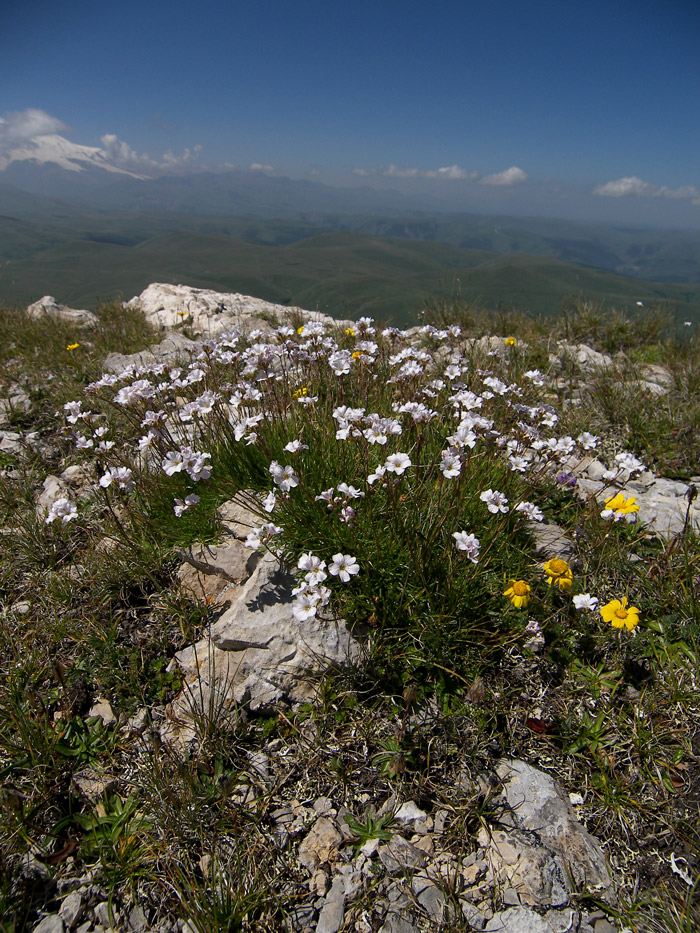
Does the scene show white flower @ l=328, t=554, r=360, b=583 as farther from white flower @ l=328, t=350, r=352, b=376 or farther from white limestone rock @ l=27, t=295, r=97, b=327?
white limestone rock @ l=27, t=295, r=97, b=327

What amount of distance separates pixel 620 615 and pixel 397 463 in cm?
173

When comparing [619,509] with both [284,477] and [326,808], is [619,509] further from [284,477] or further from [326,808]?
[326,808]

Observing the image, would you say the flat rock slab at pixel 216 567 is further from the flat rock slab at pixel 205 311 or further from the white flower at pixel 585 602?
the flat rock slab at pixel 205 311

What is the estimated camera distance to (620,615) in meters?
2.88

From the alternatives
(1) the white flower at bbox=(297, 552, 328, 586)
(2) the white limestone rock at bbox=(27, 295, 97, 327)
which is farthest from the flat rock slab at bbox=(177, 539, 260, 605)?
(2) the white limestone rock at bbox=(27, 295, 97, 327)

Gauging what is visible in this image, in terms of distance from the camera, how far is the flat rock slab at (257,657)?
300 cm

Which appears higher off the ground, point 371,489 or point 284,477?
point 284,477

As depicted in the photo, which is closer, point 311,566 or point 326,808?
point 326,808

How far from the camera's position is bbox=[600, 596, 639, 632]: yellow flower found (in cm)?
282

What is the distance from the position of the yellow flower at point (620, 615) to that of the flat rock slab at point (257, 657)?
1.65 meters

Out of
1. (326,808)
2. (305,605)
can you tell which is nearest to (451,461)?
(305,605)

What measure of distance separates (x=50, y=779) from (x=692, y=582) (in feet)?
15.0

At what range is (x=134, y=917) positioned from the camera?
7.34ft

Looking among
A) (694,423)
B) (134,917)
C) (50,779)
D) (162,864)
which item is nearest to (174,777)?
(162,864)
